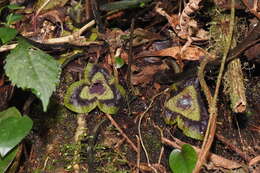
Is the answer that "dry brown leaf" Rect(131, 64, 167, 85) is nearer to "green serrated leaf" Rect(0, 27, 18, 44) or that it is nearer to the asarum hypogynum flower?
the asarum hypogynum flower

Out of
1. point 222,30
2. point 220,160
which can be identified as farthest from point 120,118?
point 222,30

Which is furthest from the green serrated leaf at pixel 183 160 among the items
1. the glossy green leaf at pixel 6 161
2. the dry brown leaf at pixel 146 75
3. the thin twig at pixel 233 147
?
the glossy green leaf at pixel 6 161

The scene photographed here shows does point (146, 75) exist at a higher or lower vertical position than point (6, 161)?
higher

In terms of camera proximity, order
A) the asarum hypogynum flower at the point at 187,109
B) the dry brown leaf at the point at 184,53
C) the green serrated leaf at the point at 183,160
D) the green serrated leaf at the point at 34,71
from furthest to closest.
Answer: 1. the dry brown leaf at the point at 184,53
2. the asarum hypogynum flower at the point at 187,109
3. the green serrated leaf at the point at 183,160
4. the green serrated leaf at the point at 34,71

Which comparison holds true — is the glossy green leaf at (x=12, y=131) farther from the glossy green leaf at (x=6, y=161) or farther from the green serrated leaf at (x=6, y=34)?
the green serrated leaf at (x=6, y=34)

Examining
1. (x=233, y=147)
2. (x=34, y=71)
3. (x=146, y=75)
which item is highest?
(x=34, y=71)

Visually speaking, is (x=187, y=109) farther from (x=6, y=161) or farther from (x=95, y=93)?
(x=6, y=161)

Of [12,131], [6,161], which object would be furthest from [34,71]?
[6,161]
